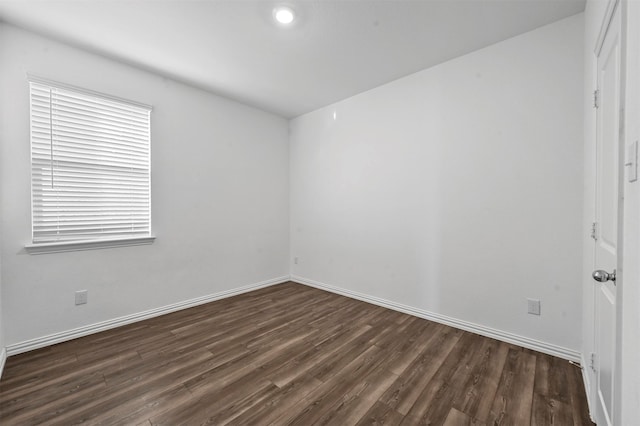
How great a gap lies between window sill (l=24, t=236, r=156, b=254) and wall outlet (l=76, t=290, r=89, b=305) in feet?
1.35

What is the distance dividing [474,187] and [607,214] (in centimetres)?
128

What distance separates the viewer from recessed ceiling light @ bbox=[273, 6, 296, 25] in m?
2.07

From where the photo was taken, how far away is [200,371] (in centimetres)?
202

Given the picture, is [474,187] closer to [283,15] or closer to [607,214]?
[607,214]

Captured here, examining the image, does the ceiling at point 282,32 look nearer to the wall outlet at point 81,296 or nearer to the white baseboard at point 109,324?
the wall outlet at point 81,296

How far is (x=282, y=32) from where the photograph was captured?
2340 millimetres

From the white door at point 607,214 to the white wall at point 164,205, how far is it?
142 inches

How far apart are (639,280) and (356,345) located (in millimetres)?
1962

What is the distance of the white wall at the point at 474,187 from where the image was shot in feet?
7.25

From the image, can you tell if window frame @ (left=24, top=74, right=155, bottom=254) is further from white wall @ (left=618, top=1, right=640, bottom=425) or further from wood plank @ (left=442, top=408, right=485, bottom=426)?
white wall @ (left=618, top=1, right=640, bottom=425)

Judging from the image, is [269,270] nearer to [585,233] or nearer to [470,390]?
[470,390]

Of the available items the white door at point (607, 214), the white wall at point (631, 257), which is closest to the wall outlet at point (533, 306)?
the white door at point (607, 214)

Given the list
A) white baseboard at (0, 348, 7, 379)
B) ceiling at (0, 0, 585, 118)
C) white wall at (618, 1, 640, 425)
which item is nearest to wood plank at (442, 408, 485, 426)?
white wall at (618, 1, 640, 425)

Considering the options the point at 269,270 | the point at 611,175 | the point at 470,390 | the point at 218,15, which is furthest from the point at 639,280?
the point at 269,270
